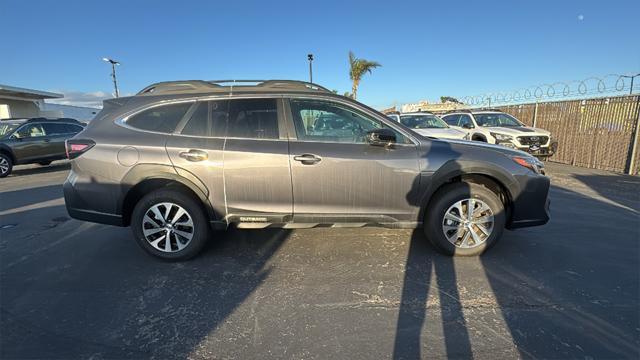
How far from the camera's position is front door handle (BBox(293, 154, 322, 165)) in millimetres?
3473

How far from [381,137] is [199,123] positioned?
6.46 feet

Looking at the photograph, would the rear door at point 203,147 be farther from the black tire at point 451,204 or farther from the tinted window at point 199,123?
the black tire at point 451,204

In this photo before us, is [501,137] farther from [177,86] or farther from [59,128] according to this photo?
[59,128]

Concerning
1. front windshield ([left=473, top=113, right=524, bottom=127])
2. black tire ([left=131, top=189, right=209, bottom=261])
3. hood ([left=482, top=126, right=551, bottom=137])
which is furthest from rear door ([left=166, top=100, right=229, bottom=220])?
front windshield ([left=473, top=113, right=524, bottom=127])

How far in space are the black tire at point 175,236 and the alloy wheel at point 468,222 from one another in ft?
8.74

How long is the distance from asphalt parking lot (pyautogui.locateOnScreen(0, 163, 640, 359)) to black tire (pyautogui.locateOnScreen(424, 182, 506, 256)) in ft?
0.42

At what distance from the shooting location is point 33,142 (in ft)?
36.2

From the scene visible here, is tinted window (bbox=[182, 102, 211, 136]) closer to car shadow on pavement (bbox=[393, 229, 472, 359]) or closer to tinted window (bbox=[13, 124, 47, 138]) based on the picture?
car shadow on pavement (bbox=[393, 229, 472, 359])

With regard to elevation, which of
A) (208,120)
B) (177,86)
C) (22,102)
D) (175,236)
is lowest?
(175,236)

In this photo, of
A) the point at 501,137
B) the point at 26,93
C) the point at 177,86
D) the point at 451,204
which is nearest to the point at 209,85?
the point at 177,86

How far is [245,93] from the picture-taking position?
145 inches

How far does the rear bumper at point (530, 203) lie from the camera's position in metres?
3.64

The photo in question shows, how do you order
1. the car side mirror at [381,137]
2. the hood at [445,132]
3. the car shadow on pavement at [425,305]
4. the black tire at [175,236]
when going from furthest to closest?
the hood at [445,132], the black tire at [175,236], the car side mirror at [381,137], the car shadow on pavement at [425,305]

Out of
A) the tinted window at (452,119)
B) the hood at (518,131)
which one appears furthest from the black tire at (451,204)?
the tinted window at (452,119)
